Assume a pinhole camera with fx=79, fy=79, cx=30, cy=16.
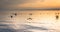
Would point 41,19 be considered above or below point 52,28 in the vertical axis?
above

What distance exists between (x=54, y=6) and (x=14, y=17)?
0.58 metres

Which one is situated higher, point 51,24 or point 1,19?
point 1,19

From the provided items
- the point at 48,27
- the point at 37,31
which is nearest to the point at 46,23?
the point at 48,27

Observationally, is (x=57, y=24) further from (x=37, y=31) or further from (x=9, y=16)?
(x=9, y=16)

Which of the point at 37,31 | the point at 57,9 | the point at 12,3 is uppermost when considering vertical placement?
the point at 12,3

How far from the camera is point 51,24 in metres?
1.09

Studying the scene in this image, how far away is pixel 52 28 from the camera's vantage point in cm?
108

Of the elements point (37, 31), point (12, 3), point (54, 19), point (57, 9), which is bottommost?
point (37, 31)

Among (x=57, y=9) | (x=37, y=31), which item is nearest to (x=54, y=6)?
(x=57, y=9)

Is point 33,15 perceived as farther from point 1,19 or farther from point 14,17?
point 1,19

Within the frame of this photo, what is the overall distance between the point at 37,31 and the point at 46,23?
6.6 inches

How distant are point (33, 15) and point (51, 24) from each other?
28 centimetres

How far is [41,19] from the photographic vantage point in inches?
43.3

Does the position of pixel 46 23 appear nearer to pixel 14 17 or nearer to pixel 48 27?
pixel 48 27
